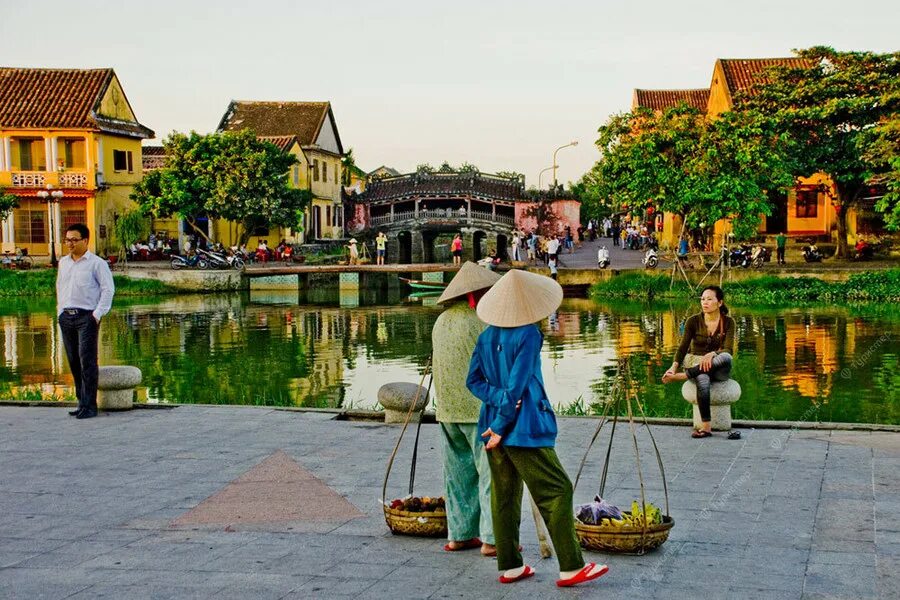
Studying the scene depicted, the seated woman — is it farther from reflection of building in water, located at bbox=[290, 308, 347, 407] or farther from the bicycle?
the bicycle

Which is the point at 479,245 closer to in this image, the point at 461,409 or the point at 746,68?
the point at 746,68

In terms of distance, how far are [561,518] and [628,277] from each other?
32.8m

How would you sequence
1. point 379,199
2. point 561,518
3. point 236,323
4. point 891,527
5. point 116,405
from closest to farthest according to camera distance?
point 561,518 < point 891,527 < point 116,405 < point 236,323 < point 379,199

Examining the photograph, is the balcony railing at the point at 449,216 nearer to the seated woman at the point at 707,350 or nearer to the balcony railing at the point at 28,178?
the balcony railing at the point at 28,178

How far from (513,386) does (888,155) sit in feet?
99.9

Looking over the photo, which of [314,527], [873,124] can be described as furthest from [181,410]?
[873,124]

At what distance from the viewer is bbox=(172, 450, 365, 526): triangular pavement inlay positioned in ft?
22.6

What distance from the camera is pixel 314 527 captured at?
6637mm

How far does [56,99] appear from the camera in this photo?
44875mm

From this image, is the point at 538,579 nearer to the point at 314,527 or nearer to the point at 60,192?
the point at 314,527

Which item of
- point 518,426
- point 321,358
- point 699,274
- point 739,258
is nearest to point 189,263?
point 699,274

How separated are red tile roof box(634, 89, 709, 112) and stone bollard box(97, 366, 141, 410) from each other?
152 feet

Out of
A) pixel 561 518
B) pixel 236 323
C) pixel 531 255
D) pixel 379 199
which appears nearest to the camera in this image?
pixel 561 518

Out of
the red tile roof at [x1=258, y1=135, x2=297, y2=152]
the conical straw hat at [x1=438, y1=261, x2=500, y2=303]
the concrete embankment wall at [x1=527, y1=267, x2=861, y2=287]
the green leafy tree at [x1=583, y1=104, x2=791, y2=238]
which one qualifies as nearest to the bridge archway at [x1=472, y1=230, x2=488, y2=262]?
the red tile roof at [x1=258, y1=135, x2=297, y2=152]
